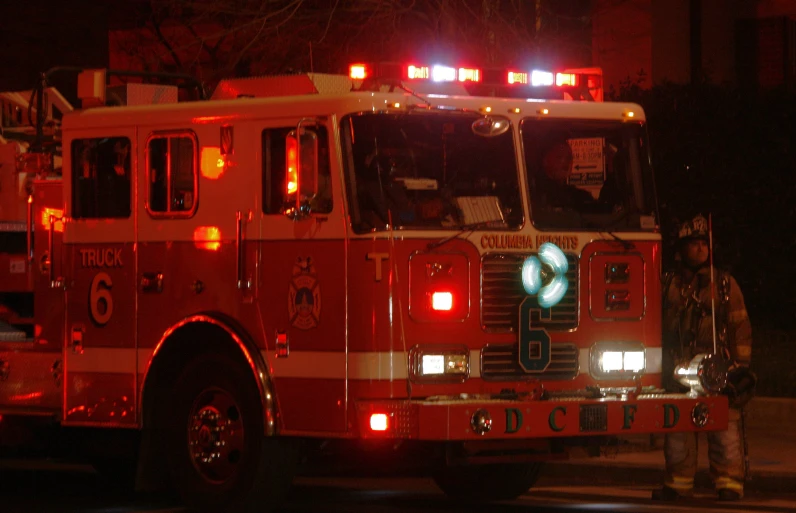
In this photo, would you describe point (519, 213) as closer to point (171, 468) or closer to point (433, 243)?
point (433, 243)

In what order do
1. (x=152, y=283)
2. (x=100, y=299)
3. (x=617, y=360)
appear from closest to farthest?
(x=617, y=360)
(x=152, y=283)
(x=100, y=299)

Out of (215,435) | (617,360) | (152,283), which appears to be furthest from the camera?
(152,283)

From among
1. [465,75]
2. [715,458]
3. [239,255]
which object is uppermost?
[465,75]

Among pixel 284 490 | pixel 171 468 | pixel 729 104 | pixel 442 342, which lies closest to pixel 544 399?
pixel 442 342

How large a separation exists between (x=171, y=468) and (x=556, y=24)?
10.5 metres

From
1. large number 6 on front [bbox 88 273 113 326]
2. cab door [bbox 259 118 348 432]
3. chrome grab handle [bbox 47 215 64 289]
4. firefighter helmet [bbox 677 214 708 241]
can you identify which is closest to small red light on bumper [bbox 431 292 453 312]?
cab door [bbox 259 118 348 432]

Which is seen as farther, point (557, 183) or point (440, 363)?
point (557, 183)

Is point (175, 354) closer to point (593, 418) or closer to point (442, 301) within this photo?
point (442, 301)

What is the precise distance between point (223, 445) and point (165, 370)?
699 mm

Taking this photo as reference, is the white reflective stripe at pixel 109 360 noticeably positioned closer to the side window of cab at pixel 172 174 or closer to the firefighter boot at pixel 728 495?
the side window of cab at pixel 172 174

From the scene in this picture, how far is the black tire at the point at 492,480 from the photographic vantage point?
1052 cm

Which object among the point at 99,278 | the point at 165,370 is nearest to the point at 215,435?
the point at 165,370

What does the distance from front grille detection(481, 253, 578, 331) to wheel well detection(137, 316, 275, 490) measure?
1.53m

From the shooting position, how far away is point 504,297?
9133mm
